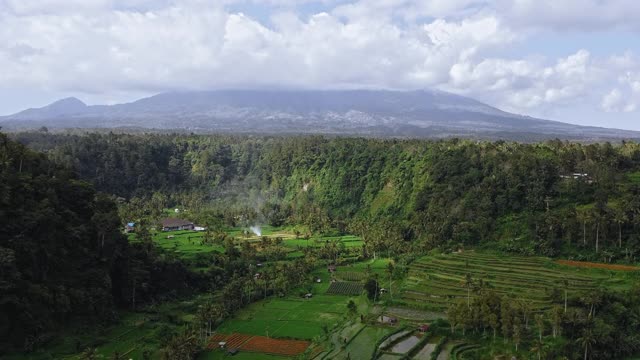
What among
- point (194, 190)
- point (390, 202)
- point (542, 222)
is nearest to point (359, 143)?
point (390, 202)

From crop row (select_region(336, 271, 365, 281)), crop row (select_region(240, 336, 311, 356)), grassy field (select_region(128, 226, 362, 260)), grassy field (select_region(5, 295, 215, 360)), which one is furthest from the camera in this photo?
grassy field (select_region(128, 226, 362, 260))

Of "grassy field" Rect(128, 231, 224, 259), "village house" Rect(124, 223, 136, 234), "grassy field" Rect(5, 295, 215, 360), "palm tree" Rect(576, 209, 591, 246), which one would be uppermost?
"palm tree" Rect(576, 209, 591, 246)

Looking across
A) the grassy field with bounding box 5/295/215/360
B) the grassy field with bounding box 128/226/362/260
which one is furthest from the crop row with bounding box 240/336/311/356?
the grassy field with bounding box 128/226/362/260

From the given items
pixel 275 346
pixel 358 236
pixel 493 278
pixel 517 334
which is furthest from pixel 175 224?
pixel 517 334

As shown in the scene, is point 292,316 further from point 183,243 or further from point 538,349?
point 183,243

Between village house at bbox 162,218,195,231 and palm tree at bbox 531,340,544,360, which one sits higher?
palm tree at bbox 531,340,544,360

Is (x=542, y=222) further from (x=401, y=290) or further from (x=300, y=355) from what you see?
(x=300, y=355)

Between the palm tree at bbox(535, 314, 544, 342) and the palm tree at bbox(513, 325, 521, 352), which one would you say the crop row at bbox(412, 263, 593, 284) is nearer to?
the palm tree at bbox(535, 314, 544, 342)
